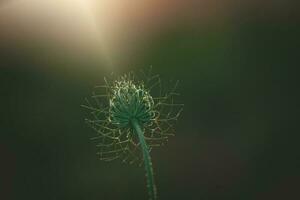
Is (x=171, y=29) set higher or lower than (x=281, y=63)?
higher

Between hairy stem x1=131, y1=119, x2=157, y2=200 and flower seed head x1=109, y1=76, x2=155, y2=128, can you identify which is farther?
flower seed head x1=109, y1=76, x2=155, y2=128

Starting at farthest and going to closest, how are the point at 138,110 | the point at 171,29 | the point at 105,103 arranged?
1. the point at 171,29
2. the point at 105,103
3. the point at 138,110

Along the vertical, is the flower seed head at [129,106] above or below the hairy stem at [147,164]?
above

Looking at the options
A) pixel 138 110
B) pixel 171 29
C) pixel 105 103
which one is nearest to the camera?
pixel 138 110

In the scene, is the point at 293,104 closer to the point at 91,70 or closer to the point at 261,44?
the point at 261,44

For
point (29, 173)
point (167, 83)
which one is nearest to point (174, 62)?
point (167, 83)

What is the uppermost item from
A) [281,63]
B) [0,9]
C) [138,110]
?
[0,9]

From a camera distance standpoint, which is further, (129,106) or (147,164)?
(129,106)

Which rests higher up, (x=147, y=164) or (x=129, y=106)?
(x=129, y=106)

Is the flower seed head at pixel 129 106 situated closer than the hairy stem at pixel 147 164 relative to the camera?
No

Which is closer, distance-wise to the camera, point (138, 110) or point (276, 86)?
point (138, 110)

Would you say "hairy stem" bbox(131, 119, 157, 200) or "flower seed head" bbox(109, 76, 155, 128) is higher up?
"flower seed head" bbox(109, 76, 155, 128)
